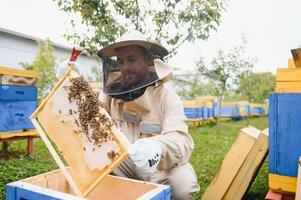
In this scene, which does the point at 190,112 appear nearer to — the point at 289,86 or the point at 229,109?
the point at 229,109

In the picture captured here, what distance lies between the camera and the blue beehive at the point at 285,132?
192cm

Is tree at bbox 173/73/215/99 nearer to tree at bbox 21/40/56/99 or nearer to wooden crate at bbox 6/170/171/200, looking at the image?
tree at bbox 21/40/56/99

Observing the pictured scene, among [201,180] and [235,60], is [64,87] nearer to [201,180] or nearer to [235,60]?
[201,180]

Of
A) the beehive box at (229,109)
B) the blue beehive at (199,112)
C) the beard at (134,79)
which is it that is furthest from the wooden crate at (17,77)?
the beehive box at (229,109)

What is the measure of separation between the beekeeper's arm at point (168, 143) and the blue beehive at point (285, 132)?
54 cm

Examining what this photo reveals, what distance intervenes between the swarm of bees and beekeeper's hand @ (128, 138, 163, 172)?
0.13 metres

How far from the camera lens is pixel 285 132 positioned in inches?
76.8

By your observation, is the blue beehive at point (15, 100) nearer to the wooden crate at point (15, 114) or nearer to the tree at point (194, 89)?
the wooden crate at point (15, 114)

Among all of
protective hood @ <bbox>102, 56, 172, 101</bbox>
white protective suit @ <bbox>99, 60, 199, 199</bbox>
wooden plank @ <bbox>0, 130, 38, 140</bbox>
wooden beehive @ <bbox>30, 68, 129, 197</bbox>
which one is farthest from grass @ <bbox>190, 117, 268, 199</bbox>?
wooden plank @ <bbox>0, 130, 38, 140</bbox>

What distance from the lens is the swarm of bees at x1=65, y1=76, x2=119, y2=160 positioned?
1385 mm

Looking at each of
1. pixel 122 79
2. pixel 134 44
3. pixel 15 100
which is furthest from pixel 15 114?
pixel 134 44

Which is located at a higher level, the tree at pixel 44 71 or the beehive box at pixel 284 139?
the tree at pixel 44 71

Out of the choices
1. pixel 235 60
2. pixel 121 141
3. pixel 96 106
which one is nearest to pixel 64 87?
pixel 96 106

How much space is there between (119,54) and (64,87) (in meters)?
0.73
